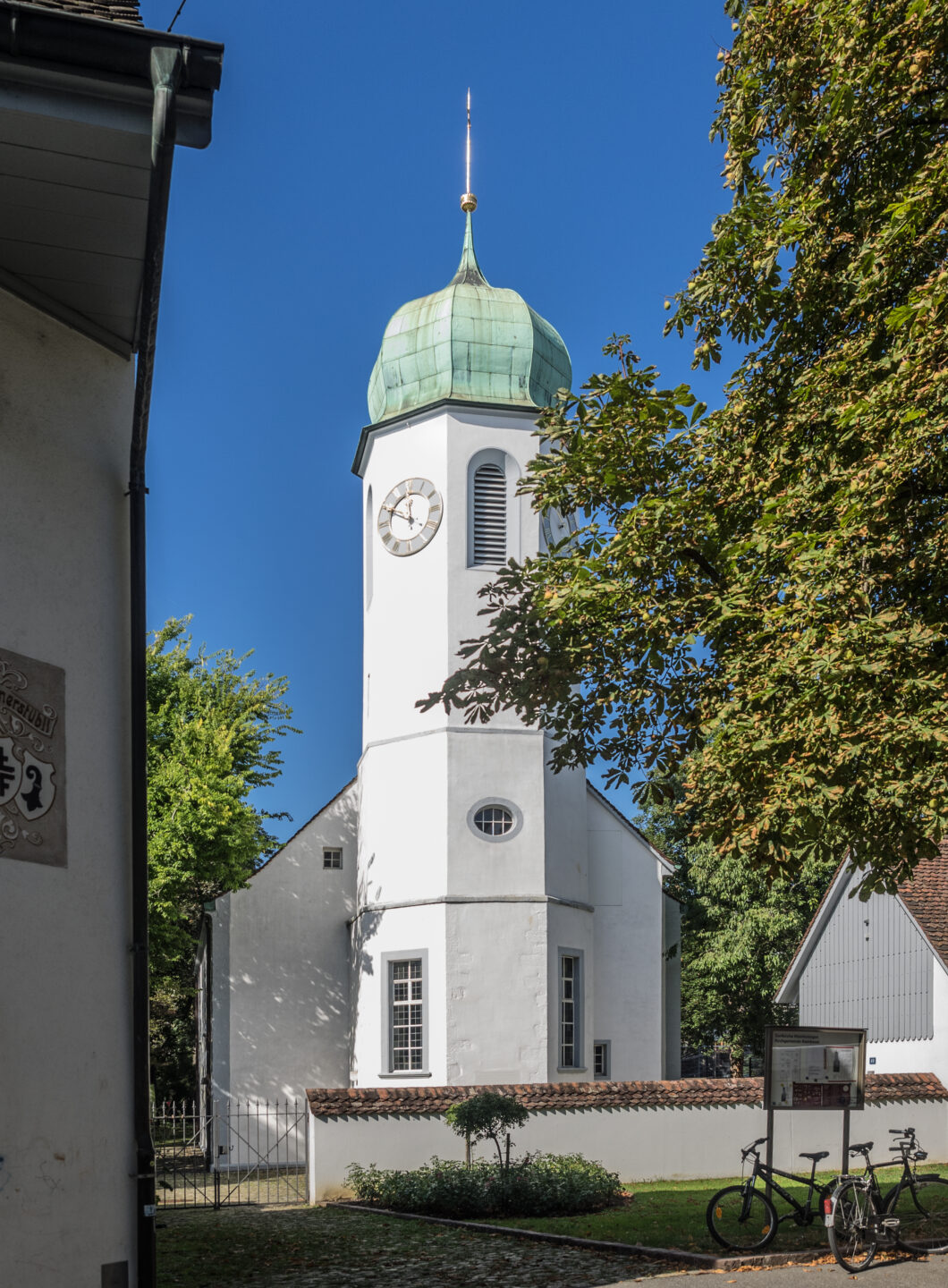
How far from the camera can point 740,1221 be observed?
12008 mm

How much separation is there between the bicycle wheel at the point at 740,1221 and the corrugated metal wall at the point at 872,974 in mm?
14351

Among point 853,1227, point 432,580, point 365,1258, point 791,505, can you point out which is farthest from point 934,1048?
point 791,505

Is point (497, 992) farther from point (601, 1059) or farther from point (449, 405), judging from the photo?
point (449, 405)

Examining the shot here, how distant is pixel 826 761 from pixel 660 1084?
37.2 ft

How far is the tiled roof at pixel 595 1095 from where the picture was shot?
18.2 metres

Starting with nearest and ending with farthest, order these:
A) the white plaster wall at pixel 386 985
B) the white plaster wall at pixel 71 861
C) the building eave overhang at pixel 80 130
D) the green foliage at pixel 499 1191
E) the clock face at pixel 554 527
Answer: the building eave overhang at pixel 80 130 < the white plaster wall at pixel 71 861 < the green foliage at pixel 499 1191 < the white plaster wall at pixel 386 985 < the clock face at pixel 554 527

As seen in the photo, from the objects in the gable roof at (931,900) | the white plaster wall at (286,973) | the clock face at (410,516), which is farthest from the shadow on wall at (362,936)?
the gable roof at (931,900)

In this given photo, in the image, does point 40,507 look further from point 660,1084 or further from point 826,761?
point 660,1084

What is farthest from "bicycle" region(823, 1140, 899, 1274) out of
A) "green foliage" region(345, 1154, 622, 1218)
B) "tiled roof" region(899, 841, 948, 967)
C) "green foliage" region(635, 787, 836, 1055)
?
"green foliage" region(635, 787, 836, 1055)

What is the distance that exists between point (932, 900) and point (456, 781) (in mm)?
10027

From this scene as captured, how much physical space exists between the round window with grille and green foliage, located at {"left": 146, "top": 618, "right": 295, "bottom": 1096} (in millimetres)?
5556

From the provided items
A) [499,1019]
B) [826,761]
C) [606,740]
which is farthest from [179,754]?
Result: [826,761]

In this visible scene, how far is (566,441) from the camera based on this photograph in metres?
14.3

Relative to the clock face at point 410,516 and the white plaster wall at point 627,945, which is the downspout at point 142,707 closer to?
the clock face at point 410,516
